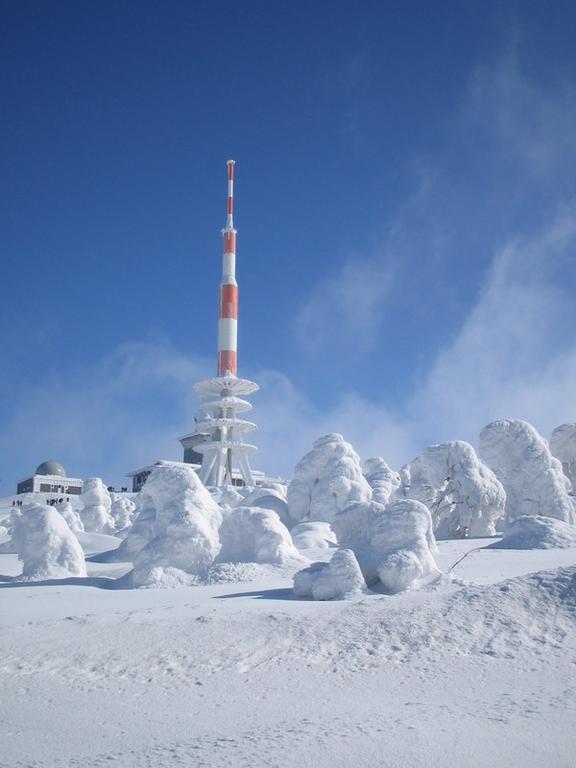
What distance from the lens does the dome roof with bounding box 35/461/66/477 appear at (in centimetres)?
6981

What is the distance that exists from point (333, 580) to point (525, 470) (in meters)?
19.0

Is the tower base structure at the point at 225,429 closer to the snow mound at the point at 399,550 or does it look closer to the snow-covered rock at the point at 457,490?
the snow-covered rock at the point at 457,490

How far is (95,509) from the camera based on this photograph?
34.9 m

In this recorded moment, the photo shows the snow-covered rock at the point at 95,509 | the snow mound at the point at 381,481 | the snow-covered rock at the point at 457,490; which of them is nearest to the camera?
the snow-covered rock at the point at 457,490

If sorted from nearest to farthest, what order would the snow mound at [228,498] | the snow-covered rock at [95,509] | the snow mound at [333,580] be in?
the snow mound at [333,580] < the snow mound at [228,498] < the snow-covered rock at [95,509]

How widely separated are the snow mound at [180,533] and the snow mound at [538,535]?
7983 mm

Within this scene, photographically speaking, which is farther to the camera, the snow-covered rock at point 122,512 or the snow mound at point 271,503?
the snow-covered rock at point 122,512

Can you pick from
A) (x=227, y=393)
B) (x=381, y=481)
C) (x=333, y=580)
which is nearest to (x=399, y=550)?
(x=333, y=580)

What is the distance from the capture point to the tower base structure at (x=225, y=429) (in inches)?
2280

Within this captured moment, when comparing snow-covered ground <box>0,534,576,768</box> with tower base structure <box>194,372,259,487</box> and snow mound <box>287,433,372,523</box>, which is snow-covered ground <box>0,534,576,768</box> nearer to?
snow mound <box>287,433,372,523</box>

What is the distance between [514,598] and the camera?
26.1 feet

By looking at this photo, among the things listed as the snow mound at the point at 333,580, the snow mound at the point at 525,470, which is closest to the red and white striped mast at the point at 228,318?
the snow mound at the point at 525,470

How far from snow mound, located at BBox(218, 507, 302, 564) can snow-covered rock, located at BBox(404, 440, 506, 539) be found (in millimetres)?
11824

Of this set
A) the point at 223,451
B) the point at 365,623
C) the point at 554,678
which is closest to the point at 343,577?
the point at 365,623
